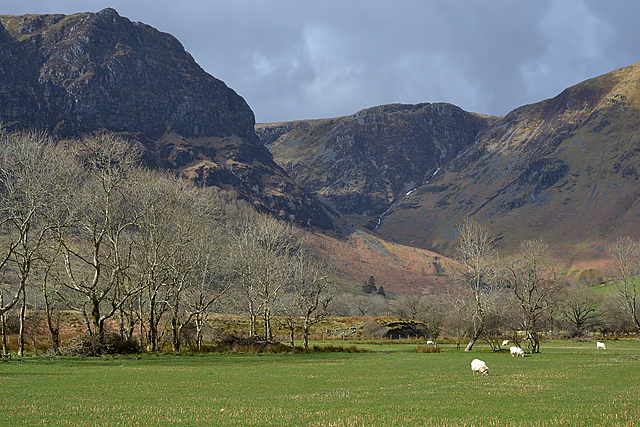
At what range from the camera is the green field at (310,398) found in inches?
504

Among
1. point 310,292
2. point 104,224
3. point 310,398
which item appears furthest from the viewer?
point 310,292

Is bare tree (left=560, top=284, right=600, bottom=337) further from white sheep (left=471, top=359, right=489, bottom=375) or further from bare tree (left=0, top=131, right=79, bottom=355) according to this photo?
bare tree (left=0, top=131, right=79, bottom=355)

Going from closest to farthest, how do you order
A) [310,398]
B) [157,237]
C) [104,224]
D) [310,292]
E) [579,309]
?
[310,398]
[104,224]
[157,237]
[310,292]
[579,309]

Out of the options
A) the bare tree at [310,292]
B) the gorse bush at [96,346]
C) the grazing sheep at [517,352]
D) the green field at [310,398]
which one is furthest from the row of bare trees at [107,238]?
the grazing sheep at [517,352]

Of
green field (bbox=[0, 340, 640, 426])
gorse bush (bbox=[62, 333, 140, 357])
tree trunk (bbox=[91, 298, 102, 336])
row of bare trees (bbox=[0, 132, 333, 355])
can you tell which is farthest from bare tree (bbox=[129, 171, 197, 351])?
green field (bbox=[0, 340, 640, 426])

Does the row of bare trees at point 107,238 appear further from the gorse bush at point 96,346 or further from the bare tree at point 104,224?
the gorse bush at point 96,346

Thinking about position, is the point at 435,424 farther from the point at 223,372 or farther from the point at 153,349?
the point at 153,349

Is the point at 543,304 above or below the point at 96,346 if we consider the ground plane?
below

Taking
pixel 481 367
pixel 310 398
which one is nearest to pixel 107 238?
pixel 481 367

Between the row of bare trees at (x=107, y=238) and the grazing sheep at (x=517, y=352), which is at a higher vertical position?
the row of bare trees at (x=107, y=238)

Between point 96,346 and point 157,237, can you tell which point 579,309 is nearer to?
point 157,237

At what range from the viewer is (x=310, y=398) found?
17031 mm

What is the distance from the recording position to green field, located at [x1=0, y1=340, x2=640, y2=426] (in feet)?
42.0

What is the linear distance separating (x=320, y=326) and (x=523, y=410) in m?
81.9
